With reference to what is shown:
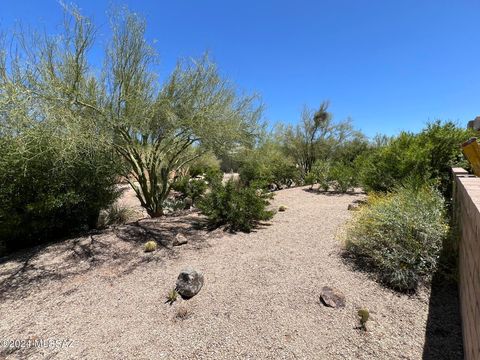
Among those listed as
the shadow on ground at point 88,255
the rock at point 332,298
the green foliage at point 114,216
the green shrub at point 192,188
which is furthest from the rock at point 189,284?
the green shrub at point 192,188

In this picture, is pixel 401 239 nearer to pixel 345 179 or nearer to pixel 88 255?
pixel 88 255

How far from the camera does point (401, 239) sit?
353 cm

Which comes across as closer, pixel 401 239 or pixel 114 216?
pixel 401 239

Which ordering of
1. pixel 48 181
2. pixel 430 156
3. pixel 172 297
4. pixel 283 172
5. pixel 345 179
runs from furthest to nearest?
1. pixel 283 172
2. pixel 345 179
3. pixel 430 156
4. pixel 48 181
5. pixel 172 297

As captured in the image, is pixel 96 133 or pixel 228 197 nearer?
pixel 96 133

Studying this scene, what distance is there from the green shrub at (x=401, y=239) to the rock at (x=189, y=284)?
7.85 ft

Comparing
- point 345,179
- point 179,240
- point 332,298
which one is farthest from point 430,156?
point 179,240

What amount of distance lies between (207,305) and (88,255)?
2866 millimetres

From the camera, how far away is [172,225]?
6375 millimetres

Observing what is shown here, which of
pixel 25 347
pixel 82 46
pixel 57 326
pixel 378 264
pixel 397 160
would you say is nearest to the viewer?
pixel 25 347

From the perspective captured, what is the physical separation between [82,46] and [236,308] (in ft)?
17.0

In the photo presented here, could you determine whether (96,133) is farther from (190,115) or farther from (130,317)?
(130,317)

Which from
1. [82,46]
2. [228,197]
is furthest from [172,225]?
[82,46]

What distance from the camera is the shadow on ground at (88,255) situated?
13.2 feet
